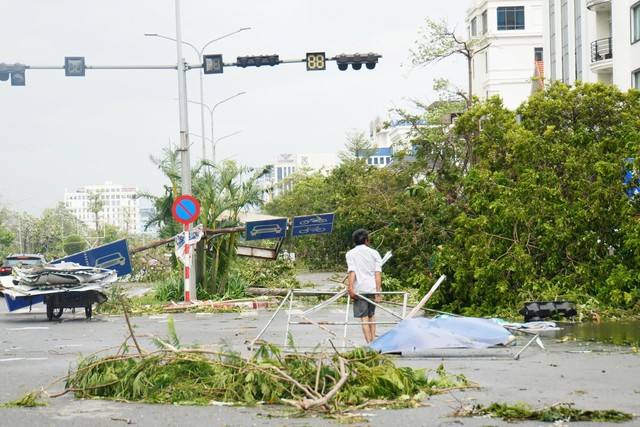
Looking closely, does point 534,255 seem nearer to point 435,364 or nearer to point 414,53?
point 435,364

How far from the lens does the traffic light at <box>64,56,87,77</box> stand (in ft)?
91.5

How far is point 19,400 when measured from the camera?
30.5 ft

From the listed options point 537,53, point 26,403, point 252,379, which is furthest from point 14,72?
point 537,53

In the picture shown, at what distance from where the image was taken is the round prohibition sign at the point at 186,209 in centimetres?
2519

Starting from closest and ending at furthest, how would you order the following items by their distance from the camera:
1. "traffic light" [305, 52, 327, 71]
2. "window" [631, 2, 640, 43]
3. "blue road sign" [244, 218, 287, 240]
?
"blue road sign" [244, 218, 287, 240]
"traffic light" [305, 52, 327, 71]
"window" [631, 2, 640, 43]

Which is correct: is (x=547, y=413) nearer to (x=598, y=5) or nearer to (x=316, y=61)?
(x=316, y=61)

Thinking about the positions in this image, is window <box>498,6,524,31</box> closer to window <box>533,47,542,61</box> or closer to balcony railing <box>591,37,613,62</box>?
window <box>533,47,542,61</box>

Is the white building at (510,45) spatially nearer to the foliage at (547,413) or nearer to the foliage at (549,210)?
the foliage at (549,210)

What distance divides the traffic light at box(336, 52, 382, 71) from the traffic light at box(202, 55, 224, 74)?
10.8ft

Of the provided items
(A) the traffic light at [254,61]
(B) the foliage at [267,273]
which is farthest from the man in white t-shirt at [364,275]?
(B) the foliage at [267,273]

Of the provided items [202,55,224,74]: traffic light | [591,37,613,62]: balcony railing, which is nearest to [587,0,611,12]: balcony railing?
[591,37,613,62]: balcony railing

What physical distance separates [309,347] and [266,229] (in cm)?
1514

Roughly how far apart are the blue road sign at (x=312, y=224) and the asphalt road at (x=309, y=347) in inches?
350

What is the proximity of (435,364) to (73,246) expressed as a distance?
127 meters
